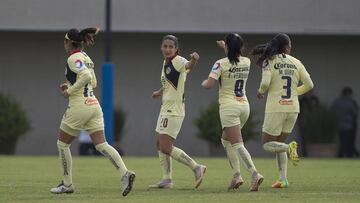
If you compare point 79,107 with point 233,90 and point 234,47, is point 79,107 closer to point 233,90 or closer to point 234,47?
point 233,90

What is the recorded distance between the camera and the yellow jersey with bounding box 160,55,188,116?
15227mm

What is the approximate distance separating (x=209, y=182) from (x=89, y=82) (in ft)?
12.4

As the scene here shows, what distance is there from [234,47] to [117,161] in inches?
95.0

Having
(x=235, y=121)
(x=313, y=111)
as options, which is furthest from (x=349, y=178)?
(x=313, y=111)

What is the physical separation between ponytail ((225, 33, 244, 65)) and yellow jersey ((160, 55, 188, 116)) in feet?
2.45

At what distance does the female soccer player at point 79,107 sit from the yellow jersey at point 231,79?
1.85 metres

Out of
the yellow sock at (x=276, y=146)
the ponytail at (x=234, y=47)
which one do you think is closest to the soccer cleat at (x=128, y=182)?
the ponytail at (x=234, y=47)

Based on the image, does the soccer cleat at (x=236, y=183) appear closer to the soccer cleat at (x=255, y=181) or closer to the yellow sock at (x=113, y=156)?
the soccer cleat at (x=255, y=181)

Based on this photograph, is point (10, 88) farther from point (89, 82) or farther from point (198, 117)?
point (89, 82)

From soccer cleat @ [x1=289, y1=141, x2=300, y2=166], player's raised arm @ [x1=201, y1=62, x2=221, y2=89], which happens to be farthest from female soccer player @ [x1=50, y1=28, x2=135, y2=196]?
soccer cleat @ [x1=289, y1=141, x2=300, y2=166]

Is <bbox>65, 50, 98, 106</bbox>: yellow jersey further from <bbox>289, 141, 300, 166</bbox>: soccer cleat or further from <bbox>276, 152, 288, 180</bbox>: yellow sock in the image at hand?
<bbox>276, 152, 288, 180</bbox>: yellow sock

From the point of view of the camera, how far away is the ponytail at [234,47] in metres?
14.8

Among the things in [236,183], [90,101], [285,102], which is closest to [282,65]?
[285,102]

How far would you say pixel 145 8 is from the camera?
108ft
